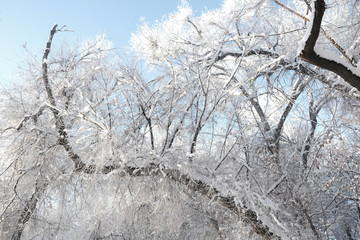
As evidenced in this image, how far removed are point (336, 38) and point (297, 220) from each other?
136 inches

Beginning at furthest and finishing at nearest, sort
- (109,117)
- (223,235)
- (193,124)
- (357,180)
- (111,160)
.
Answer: (223,235)
(357,180)
(193,124)
(109,117)
(111,160)

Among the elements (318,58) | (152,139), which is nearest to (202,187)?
(152,139)

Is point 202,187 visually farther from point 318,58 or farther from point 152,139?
point 318,58

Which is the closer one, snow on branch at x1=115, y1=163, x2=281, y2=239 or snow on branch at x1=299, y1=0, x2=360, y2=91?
snow on branch at x1=299, y1=0, x2=360, y2=91

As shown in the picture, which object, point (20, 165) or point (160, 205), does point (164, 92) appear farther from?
point (20, 165)

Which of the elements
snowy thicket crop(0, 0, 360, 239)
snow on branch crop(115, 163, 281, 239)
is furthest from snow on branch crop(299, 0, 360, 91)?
snow on branch crop(115, 163, 281, 239)

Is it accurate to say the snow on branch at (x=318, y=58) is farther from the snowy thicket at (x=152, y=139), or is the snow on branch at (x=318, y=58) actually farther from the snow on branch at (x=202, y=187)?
the snow on branch at (x=202, y=187)

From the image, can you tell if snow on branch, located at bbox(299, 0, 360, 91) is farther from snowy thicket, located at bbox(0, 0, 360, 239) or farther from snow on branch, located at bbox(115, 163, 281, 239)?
snow on branch, located at bbox(115, 163, 281, 239)

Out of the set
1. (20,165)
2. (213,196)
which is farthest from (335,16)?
(20,165)

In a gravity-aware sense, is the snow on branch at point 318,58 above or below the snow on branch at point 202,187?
above

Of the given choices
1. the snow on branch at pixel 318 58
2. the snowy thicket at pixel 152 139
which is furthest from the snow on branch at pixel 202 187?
the snow on branch at pixel 318 58

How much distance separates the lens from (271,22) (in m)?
6.81

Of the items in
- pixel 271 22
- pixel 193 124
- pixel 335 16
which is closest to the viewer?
pixel 193 124

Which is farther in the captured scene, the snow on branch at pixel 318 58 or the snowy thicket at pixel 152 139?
the snowy thicket at pixel 152 139
